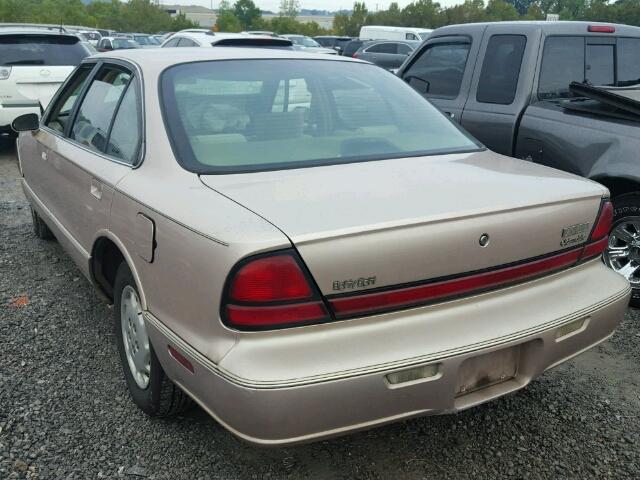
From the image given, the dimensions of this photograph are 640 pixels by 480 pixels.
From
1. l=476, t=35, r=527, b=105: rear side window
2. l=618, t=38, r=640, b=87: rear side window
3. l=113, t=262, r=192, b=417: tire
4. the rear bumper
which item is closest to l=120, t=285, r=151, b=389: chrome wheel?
l=113, t=262, r=192, b=417: tire

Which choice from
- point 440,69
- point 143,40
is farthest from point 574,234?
point 143,40

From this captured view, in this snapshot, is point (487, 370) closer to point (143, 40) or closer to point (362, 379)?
point (362, 379)

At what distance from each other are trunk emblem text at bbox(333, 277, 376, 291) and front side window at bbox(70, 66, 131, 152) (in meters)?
1.74

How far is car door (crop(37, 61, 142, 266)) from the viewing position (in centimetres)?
298

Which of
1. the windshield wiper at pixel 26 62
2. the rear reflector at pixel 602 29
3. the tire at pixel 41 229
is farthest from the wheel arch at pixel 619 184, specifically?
the windshield wiper at pixel 26 62

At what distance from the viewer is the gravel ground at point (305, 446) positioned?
261 cm

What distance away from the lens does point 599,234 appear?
107 inches

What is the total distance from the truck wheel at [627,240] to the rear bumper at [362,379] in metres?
1.86

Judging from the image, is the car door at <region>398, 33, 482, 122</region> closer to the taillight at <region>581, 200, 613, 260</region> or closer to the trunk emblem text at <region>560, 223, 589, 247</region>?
the taillight at <region>581, 200, 613, 260</region>

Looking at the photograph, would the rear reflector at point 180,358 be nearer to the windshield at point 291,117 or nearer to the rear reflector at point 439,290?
the rear reflector at point 439,290

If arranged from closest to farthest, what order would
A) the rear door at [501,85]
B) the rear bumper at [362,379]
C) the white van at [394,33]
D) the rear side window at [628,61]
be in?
the rear bumper at [362,379] → the rear door at [501,85] → the rear side window at [628,61] → the white van at [394,33]

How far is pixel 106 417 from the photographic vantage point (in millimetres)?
2932

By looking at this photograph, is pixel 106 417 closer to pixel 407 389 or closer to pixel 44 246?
pixel 407 389

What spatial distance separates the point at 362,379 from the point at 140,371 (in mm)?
1307
